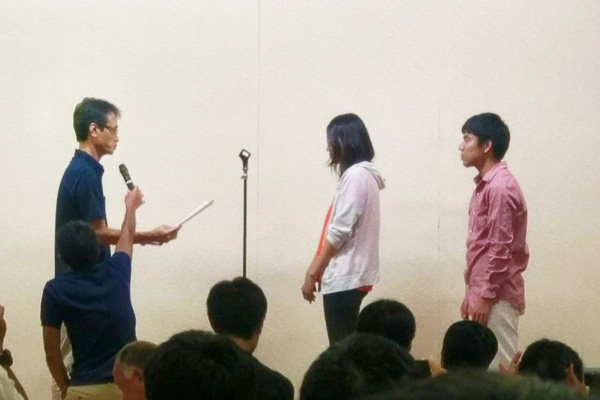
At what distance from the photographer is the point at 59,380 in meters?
2.95

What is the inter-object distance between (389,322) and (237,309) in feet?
1.36

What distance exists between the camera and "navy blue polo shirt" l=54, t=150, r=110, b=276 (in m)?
3.28

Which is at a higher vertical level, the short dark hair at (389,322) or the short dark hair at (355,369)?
the short dark hair at (355,369)

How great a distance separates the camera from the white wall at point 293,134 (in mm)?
4309

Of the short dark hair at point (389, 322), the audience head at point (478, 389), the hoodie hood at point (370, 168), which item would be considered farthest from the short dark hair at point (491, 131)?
the audience head at point (478, 389)

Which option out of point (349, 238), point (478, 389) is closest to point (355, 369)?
point (478, 389)

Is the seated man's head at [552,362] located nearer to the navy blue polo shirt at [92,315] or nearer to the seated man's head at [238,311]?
the seated man's head at [238,311]

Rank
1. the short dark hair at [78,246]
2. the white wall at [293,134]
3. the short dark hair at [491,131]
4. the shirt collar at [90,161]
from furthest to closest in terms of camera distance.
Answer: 1. the white wall at [293,134]
2. the shirt collar at [90,161]
3. the short dark hair at [491,131]
4. the short dark hair at [78,246]

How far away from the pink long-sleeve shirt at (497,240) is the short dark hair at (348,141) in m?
0.45

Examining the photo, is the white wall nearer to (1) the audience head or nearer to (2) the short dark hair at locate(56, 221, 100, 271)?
(2) the short dark hair at locate(56, 221, 100, 271)

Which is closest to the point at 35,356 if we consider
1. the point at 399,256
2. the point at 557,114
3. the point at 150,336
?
the point at 150,336

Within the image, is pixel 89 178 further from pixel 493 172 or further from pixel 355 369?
pixel 355 369

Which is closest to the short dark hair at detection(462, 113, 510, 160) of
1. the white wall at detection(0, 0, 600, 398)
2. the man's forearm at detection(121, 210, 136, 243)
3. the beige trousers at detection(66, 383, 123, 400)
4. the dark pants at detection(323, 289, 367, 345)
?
the dark pants at detection(323, 289, 367, 345)

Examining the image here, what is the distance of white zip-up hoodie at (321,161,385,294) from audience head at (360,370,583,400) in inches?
106
